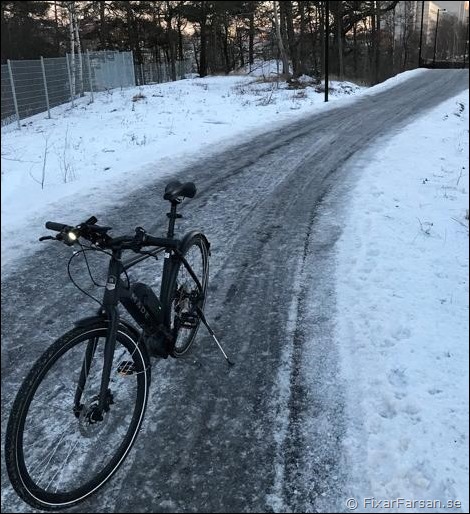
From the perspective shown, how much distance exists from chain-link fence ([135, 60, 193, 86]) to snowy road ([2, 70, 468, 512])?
145ft

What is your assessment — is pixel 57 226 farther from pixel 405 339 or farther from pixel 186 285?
pixel 405 339

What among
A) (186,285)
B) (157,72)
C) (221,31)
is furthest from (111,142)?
(221,31)

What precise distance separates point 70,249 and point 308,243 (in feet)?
9.52

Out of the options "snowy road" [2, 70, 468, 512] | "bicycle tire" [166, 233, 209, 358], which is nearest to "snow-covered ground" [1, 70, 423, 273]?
"snowy road" [2, 70, 468, 512]

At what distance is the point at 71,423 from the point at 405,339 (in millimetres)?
2654

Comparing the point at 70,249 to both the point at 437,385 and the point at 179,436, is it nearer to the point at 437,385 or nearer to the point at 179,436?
the point at 179,436

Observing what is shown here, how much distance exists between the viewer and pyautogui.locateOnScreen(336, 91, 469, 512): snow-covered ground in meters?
2.90

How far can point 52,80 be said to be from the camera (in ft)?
70.5

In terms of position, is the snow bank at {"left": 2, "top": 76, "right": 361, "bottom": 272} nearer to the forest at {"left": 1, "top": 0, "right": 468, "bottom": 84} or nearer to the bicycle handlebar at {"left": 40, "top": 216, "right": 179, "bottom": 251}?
the bicycle handlebar at {"left": 40, "top": 216, "right": 179, "bottom": 251}

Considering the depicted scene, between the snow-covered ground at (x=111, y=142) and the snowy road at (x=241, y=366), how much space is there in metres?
0.86

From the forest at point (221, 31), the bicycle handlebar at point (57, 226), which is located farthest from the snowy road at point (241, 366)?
the forest at point (221, 31)

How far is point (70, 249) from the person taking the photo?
20.3 ft

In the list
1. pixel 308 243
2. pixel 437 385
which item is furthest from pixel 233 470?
pixel 308 243

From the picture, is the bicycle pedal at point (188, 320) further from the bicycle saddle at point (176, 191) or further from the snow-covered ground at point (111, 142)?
the snow-covered ground at point (111, 142)
